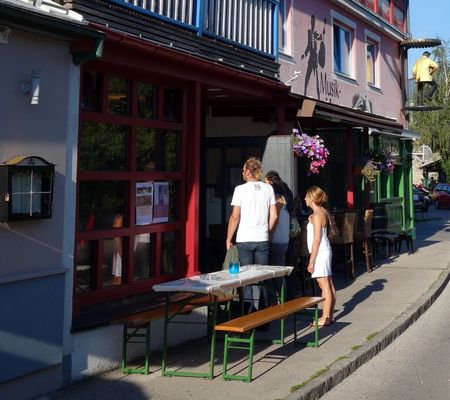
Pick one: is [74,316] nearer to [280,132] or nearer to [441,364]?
[441,364]

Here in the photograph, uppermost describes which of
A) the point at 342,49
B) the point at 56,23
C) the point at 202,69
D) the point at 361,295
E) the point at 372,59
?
the point at 372,59

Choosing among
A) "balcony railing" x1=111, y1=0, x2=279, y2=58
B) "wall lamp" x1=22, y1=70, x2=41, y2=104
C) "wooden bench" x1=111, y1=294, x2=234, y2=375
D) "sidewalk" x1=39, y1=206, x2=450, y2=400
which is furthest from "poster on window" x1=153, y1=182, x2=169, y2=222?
"wall lamp" x1=22, y1=70, x2=41, y2=104

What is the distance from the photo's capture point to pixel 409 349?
725cm

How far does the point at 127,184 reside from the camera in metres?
6.77

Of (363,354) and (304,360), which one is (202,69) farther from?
(363,354)

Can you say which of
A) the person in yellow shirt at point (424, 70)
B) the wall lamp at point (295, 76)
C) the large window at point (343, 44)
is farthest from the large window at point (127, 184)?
the person in yellow shirt at point (424, 70)

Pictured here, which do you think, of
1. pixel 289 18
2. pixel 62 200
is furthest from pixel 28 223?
pixel 289 18

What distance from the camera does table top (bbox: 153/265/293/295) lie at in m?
5.38

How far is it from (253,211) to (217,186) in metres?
2.18

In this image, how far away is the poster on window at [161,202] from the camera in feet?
23.7

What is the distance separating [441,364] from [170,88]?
421cm

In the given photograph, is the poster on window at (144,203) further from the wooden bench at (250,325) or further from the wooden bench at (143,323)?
the wooden bench at (250,325)

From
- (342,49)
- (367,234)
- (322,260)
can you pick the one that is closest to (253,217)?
(322,260)

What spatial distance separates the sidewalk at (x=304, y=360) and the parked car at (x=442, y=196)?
3017 cm
